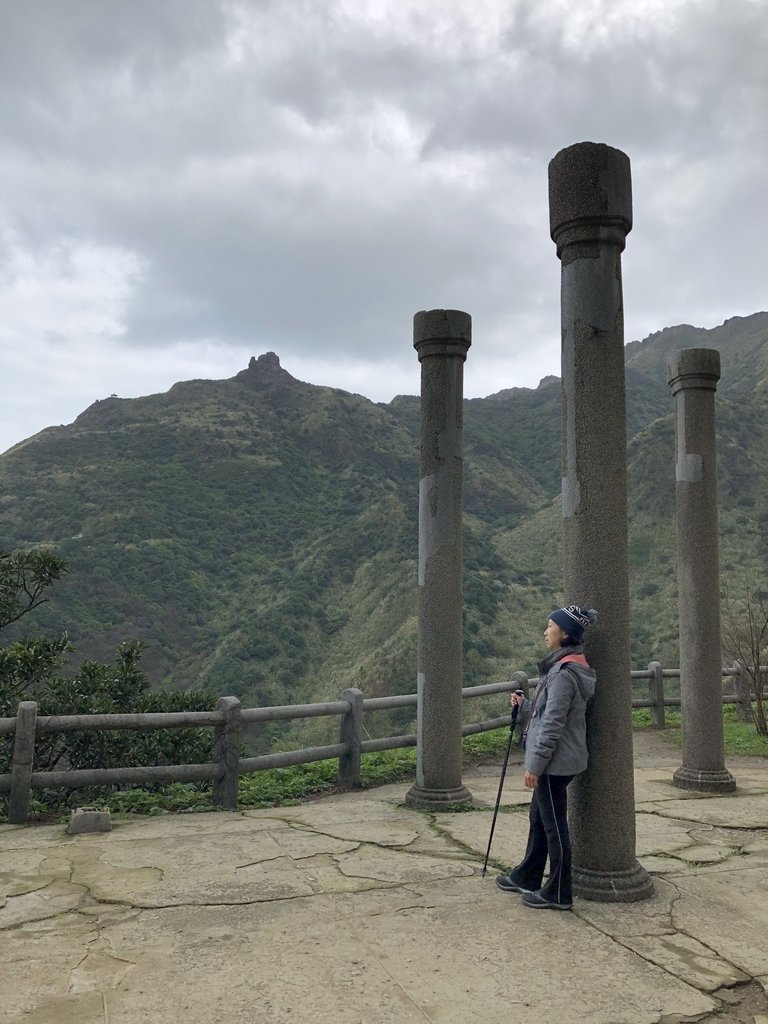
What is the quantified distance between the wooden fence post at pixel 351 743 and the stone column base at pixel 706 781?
328 centimetres

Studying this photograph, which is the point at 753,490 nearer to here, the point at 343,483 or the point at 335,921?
the point at 343,483

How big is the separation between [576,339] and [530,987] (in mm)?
3408

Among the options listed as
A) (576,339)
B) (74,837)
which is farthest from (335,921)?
(576,339)

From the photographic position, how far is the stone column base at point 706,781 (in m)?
7.78

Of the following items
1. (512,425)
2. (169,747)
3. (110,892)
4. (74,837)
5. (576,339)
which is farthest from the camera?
(512,425)

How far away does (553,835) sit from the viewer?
421 cm

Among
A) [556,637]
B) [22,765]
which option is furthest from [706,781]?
[22,765]

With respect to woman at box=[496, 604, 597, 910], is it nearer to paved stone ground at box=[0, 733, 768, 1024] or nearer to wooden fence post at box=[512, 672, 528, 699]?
paved stone ground at box=[0, 733, 768, 1024]

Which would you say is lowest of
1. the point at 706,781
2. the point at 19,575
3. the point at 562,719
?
the point at 706,781

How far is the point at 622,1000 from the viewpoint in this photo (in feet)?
10.3

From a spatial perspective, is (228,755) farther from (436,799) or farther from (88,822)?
(436,799)

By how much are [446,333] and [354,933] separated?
5.02 metres

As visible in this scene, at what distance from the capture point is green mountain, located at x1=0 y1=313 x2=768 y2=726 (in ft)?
131

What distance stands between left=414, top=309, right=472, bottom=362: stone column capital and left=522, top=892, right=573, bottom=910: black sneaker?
4.61 meters
